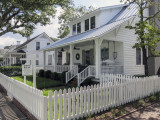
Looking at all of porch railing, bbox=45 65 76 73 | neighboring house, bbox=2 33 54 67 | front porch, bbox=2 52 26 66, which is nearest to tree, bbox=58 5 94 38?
neighboring house, bbox=2 33 54 67

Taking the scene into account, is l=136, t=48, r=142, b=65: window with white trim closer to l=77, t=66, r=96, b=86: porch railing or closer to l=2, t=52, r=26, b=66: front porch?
l=77, t=66, r=96, b=86: porch railing

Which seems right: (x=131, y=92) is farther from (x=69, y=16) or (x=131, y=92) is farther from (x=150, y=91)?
(x=69, y=16)

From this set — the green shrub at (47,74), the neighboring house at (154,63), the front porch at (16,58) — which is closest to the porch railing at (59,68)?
the green shrub at (47,74)

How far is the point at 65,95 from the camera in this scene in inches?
153

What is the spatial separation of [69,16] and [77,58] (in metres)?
20.1

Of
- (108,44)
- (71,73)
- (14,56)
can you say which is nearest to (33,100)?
(71,73)

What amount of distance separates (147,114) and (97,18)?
9736 millimetres

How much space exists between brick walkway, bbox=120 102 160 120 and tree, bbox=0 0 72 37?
11.8m

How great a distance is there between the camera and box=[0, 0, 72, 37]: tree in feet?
39.8

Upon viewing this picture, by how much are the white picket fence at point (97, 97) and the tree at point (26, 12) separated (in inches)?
391

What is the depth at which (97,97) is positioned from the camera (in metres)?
4.73

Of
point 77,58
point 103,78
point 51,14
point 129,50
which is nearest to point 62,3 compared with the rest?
point 51,14

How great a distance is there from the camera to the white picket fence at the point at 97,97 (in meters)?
3.85

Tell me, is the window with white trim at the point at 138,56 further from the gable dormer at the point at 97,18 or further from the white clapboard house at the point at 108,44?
the gable dormer at the point at 97,18
